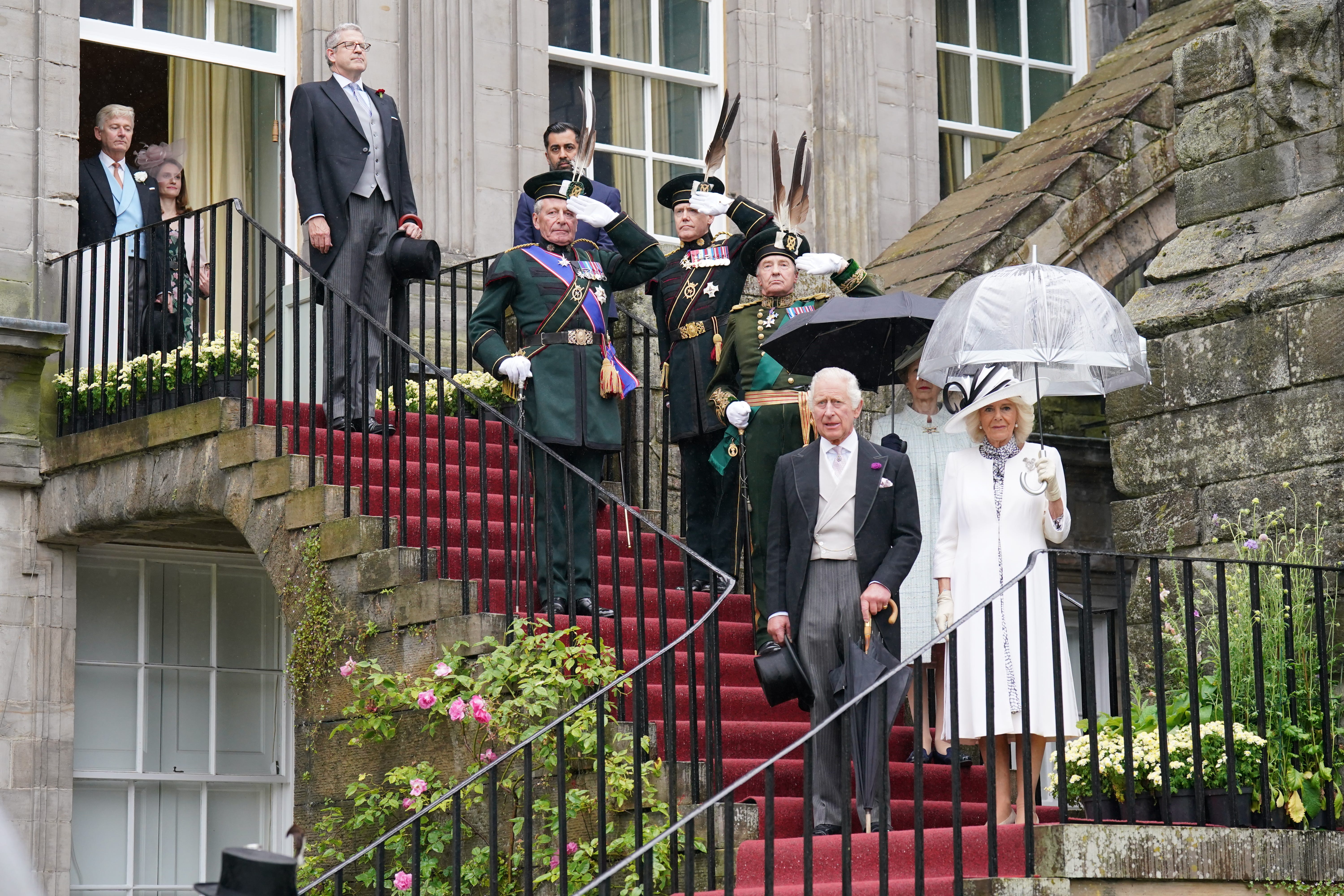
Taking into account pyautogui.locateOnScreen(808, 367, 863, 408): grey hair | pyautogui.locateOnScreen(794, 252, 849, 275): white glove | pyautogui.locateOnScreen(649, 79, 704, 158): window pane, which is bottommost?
pyautogui.locateOnScreen(808, 367, 863, 408): grey hair

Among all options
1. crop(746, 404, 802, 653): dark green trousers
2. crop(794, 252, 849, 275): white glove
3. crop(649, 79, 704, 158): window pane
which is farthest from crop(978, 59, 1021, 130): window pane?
crop(746, 404, 802, 653): dark green trousers

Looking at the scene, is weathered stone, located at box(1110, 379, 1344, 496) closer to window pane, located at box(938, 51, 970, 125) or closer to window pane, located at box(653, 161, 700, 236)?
window pane, located at box(653, 161, 700, 236)

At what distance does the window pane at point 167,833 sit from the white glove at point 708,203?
430cm

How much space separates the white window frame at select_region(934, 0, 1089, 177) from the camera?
14492 mm

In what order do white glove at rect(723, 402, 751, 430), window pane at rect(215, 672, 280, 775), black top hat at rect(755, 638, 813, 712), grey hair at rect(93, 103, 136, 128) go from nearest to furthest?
black top hat at rect(755, 638, 813, 712), white glove at rect(723, 402, 751, 430), grey hair at rect(93, 103, 136, 128), window pane at rect(215, 672, 280, 775)

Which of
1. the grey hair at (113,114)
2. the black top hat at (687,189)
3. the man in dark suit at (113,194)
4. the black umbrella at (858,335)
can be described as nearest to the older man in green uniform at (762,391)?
the black umbrella at (858,335)

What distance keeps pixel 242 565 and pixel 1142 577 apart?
17.1ft

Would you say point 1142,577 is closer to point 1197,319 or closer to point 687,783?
point 1197,319

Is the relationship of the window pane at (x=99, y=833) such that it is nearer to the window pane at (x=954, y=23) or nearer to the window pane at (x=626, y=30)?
the window pane at (x=626, y=30)

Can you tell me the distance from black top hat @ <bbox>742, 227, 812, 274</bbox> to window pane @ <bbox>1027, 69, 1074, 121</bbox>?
631 centimetres

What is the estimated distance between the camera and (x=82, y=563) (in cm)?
1071

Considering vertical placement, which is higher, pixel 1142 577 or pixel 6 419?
pixel 6 419

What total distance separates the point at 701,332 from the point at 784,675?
229 centimetres

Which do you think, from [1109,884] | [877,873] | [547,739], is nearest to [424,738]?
[547,739]
